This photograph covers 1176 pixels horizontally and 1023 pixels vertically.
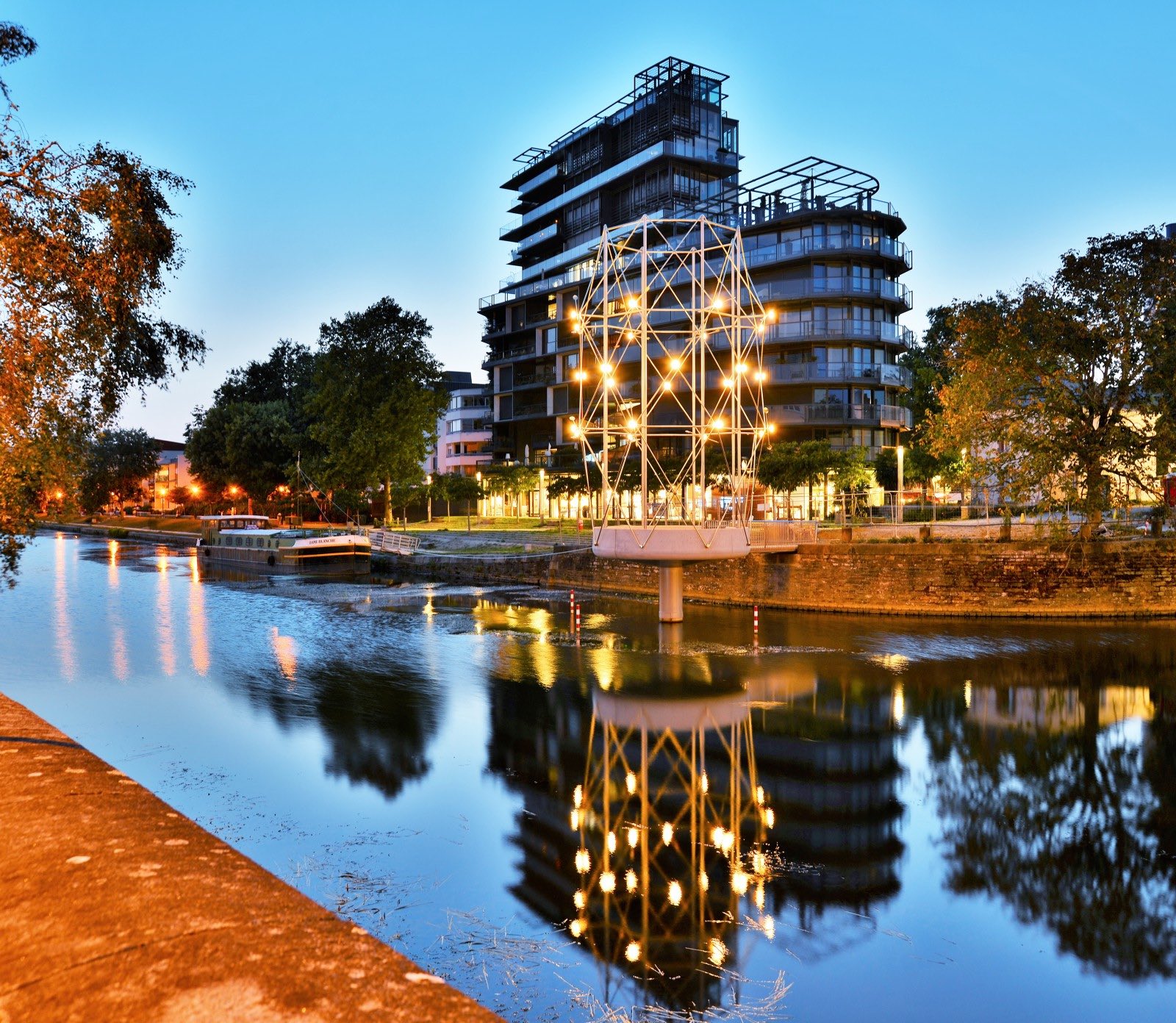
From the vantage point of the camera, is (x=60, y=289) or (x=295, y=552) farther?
(x=295, y=552)

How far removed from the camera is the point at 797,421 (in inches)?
2387

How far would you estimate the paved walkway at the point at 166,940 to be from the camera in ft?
17.7

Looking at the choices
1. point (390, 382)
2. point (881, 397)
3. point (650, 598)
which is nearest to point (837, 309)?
point (881, 397)

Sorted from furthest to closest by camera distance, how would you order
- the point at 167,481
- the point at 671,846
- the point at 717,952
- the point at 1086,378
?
the point at 167,481, the point at 1086,378, the point at 671,846, the point at 717,952

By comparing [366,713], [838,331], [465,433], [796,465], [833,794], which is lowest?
[833,794]

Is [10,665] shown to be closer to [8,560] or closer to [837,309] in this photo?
[8,560]

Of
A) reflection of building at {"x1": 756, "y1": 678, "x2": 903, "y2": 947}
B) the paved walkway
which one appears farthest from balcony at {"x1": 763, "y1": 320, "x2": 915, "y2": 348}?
the paved walkway

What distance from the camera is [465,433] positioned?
109 metres

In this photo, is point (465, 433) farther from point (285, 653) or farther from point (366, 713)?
point (366, 713)

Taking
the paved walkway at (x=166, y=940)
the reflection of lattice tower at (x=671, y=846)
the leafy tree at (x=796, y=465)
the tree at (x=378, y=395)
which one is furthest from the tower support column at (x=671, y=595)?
the tree at (x=378, y=395)

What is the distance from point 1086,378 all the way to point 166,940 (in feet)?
116

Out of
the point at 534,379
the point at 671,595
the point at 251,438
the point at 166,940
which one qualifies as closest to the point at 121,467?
the point at 251,438

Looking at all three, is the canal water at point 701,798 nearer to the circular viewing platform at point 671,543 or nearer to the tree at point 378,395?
the circular viewing platform at point 671,543

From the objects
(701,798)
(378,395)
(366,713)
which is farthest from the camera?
(378,395)
